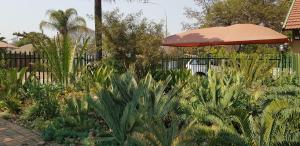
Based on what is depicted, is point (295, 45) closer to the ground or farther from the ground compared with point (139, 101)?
farther from the ground

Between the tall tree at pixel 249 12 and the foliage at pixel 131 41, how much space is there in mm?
19240

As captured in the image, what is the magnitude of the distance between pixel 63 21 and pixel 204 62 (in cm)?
3147

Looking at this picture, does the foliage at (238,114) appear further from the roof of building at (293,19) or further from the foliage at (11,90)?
the roof of building at (293,19)

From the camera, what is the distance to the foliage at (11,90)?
853cm

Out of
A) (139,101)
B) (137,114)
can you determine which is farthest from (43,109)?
(137,114)

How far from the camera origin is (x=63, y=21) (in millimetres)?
46625

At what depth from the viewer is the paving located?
6.15 metres

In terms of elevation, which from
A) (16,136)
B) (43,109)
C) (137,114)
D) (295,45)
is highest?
(295,45)

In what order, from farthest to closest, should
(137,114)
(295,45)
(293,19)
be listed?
(295,45), (293,19), (137,114)

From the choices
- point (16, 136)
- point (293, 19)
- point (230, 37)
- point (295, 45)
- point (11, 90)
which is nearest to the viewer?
point (16, 136)

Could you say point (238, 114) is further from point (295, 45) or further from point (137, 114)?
point (295, 45)

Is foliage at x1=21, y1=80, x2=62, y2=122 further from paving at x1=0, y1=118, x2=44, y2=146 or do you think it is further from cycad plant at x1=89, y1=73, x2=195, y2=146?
cycad plant at x1=89, y1=73, x2=195, y2=146

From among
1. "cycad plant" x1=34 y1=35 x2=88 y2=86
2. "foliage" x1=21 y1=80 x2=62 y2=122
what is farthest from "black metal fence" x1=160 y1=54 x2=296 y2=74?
"foliage" x1=21 y1=80 x2=62 y2=122

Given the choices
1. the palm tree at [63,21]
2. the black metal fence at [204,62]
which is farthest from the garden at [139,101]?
the palm tree at [63,21]
